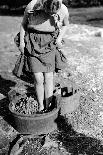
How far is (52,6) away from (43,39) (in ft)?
1.70

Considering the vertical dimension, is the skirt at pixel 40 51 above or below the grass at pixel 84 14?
above

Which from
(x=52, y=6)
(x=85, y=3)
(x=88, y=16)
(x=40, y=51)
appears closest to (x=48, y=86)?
(x=40, y=51)

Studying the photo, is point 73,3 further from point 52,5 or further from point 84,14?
point 52,5

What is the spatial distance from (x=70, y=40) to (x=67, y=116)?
4.01 meters

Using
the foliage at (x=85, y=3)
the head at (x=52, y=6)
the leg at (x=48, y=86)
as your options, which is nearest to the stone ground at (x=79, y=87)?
the leg at (x=48, y=86)

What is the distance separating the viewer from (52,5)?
3.73m

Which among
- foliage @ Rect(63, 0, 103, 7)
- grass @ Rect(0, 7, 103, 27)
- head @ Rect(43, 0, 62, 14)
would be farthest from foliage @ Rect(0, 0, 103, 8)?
head @ Rect(43, 0, 62, 14)

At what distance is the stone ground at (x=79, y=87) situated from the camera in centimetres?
423

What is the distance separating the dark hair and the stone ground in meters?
1.69

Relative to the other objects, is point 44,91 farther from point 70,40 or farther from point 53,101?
point 70,40

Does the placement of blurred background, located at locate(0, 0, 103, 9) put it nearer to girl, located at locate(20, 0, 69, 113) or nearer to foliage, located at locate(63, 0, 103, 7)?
foliage, located at locate(63, 0, 103, 7)

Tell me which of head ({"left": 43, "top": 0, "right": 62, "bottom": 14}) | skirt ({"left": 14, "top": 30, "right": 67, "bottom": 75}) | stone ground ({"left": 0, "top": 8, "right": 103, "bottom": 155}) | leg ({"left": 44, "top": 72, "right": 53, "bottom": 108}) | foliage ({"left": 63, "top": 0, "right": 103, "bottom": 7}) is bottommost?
stone ground ({"left": 0, "top": 8, "right": 103, "bottom": 155})

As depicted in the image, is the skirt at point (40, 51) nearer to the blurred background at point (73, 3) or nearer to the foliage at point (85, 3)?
the blurred background at point (73, 3)

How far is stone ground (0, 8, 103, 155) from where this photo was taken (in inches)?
167
